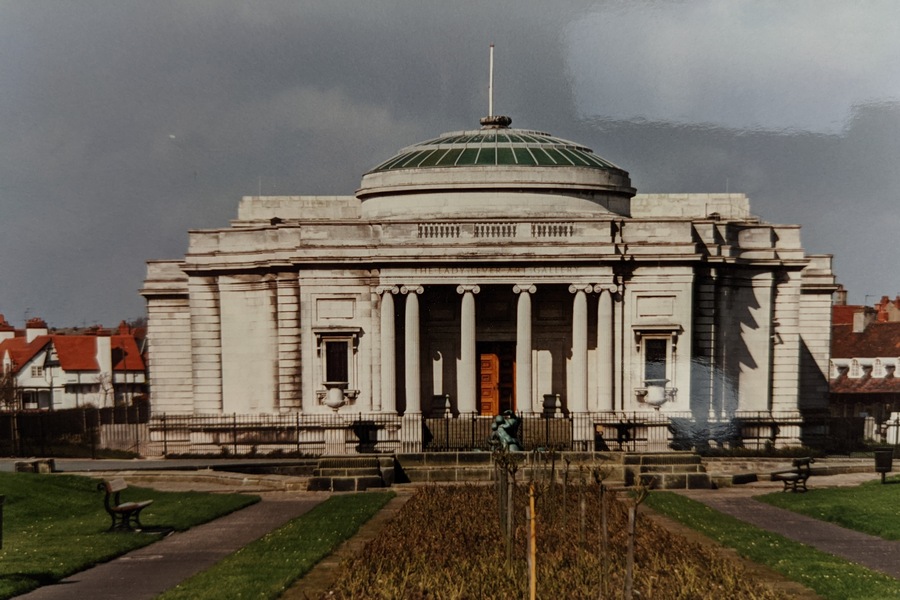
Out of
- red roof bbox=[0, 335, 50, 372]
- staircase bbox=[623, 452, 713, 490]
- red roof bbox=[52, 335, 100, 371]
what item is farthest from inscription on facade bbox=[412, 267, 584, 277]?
red roof bbox=[52, 335, 100, 371]

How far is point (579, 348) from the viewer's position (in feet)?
172

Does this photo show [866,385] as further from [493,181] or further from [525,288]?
[525,288]

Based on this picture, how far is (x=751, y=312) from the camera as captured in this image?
56188mm

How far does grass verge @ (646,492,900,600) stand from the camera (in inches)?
831

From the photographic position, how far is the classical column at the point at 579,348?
171 feet

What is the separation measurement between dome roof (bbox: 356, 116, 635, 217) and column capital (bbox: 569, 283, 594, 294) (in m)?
4.78

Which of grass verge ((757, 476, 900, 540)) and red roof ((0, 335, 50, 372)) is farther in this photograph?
red roof ((0, 335, 50, 372))

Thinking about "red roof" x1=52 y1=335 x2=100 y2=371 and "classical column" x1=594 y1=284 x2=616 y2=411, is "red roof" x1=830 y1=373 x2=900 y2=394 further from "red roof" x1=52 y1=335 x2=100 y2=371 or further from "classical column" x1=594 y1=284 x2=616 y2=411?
"red roof" x1=52 y1=335 x2=100 y2=371

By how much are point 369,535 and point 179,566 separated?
4946 mm

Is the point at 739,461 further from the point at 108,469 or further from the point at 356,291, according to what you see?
the point at 108,469

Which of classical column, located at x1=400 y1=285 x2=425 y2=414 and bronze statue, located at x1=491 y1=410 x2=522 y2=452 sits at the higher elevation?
classical column, located at x1=400 y1=285 x2=425 y2=414

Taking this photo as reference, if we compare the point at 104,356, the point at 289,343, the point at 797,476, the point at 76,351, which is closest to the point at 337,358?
the point at 289,343

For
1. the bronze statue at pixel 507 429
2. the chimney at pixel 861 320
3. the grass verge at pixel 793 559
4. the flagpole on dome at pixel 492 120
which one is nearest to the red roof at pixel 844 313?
the chimney at pixel 861 320

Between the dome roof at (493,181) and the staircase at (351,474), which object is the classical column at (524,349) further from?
the staircase at (351,474)
